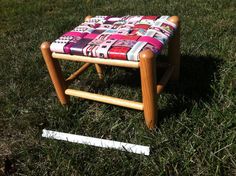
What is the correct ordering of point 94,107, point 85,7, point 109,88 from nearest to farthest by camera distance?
point 94,107 < point 109,88 < point 85,7

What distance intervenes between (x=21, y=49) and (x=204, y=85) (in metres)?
1.84

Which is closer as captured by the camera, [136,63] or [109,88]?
→ [136,63]

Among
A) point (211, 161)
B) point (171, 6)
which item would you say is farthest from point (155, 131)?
point (171, 6)

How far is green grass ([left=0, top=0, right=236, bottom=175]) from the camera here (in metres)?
1.60

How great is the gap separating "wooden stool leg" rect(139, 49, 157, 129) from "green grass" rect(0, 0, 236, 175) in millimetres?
117

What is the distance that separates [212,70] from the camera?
224 cm

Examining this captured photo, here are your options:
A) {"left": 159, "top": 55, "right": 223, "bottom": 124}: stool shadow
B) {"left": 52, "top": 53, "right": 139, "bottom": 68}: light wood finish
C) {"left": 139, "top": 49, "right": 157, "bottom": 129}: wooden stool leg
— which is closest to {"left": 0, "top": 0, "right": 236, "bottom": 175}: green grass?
{"left": 159, "top": 55, "right": 223, "bottom": 124}: stool shadow

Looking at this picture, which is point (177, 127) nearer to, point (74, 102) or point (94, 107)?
point (94, 107)

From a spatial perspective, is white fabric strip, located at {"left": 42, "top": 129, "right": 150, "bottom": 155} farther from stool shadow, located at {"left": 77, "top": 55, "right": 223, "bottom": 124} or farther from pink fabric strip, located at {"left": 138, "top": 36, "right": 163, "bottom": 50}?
pink fabric strip, located at {"left": 138, "top": 36, "right": 163, "bottom": 50}

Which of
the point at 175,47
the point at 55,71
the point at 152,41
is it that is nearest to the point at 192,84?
the point at 175,47

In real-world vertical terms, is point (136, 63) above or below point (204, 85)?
above

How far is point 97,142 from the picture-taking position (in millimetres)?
1766

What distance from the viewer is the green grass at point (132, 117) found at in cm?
160

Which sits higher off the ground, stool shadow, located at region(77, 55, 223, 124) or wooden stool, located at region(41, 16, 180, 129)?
wooden stool, located at region(41, 16, 180, 129)
